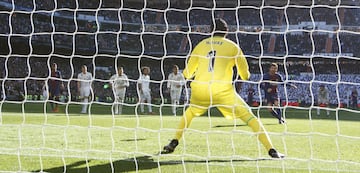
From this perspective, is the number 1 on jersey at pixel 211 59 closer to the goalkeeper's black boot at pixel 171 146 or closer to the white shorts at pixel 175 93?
the goalkeeper's black boot at pixel 171 146

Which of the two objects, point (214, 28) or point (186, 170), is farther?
point (214, 28)

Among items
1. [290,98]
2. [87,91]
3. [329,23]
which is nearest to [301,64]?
[290,98]

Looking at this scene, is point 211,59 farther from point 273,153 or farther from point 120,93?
point 120,93

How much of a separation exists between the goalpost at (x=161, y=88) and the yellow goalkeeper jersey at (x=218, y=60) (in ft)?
0.69

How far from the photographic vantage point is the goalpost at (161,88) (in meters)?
5.65

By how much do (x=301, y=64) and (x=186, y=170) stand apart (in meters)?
22.7

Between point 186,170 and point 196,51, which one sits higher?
point 196,51

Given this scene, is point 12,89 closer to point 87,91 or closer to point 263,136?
point 87,91

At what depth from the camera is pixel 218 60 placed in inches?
245

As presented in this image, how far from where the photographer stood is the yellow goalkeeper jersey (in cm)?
618

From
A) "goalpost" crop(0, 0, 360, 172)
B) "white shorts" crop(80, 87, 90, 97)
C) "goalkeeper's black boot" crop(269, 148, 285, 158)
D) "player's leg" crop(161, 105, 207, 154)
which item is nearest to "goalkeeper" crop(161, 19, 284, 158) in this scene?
"goalkeeper's black boot" crop(269, 148, 285, 158)

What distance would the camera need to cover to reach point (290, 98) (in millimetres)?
31359

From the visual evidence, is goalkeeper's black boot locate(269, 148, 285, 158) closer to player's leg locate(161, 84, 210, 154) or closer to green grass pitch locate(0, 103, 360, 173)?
green grass pitch locate(0, 103, 360, 173)

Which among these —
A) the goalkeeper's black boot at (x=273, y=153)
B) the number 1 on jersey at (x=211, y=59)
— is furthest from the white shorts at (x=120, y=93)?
the goalkeeper's black boot at (x=273, y=153)
